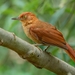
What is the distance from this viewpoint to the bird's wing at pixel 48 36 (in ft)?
7.54

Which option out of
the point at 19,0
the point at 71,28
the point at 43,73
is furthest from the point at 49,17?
the point at 43,73

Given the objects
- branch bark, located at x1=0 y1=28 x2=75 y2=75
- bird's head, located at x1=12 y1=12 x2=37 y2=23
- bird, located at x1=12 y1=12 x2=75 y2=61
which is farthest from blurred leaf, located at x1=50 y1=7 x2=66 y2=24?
branch bark, located at x1=0 y1=28 x2=75 y2=75

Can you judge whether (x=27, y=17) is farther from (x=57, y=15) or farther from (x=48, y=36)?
(x=48, y=36)

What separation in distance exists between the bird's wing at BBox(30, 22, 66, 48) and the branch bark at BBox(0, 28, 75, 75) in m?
0.21

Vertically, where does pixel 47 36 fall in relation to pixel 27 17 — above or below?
above

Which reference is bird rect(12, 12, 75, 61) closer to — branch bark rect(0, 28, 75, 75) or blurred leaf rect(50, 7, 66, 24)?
branch bark rect(0, 28, 75, 75)

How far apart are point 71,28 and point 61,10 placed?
12.1 inches

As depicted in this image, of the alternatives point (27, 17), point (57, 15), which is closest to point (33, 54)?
point (27, 17)

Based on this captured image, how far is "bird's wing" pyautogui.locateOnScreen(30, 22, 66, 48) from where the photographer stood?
7.54ft

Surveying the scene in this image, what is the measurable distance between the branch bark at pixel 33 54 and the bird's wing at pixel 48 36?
0.21 metres

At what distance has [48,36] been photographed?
2.35m

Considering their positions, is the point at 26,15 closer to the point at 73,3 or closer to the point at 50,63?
the point at 73,3

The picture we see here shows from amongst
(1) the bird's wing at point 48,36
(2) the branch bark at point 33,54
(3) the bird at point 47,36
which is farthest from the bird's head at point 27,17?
(2) the branch bark at point 33,54

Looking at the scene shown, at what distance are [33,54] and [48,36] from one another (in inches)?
19.0
